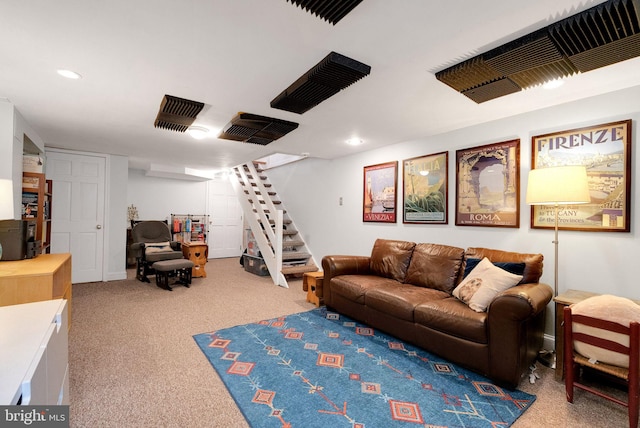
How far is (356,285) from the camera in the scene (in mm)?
3207

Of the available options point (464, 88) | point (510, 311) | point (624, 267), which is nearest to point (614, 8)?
point (464, 88)

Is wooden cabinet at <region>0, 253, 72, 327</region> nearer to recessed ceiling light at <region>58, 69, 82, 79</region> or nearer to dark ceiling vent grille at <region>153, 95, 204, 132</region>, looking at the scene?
recessed ceiling light at <region>58, 69, 82, 79</region>

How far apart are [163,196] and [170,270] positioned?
364 centimetres

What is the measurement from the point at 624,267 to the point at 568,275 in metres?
0.37

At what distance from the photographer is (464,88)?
230 cm

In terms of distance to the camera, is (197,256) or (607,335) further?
(197,256)

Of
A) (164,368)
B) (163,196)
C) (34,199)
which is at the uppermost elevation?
(163,196)

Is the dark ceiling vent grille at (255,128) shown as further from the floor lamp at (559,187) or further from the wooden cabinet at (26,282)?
the floor lamp at (559,187)

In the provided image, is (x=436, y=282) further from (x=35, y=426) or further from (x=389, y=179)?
(x=35, y=426)

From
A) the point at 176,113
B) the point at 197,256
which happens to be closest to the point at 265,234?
the point at 197,256

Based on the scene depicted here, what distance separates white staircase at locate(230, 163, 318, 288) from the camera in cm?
493

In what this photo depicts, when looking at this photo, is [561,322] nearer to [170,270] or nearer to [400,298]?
[400,298]

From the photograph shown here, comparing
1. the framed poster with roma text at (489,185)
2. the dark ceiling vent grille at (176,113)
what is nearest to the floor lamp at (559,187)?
the framed poster with roma text at (489,185)

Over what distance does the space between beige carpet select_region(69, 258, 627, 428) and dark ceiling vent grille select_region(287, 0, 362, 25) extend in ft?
7.64
